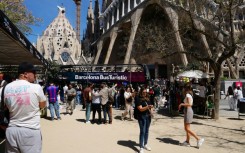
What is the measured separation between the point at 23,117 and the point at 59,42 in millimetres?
80085

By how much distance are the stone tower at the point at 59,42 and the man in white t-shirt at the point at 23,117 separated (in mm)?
72248

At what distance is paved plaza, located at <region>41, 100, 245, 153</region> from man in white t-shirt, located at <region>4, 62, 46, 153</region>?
3505 millimetres

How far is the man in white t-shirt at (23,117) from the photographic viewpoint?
3088 mm

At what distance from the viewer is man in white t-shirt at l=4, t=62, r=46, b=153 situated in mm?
3088

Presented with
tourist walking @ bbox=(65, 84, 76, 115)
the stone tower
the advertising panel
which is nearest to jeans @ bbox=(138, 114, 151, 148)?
tourist walking @ bbox=(65, 84, 76, 115)

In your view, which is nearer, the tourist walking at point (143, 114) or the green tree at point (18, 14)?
the tourist walking at point (143, 114)

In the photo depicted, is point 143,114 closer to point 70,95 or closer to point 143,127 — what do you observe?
point 143,127

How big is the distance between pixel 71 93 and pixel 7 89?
391 inches

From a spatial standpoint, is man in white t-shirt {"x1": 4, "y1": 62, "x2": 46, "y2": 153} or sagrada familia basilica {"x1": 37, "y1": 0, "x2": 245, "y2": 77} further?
sagrada familia basilica {"x1": 37, "y1": 0, "x2": 245, "y2": 77}

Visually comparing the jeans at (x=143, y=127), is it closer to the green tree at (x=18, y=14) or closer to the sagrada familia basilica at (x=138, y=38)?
the green tree at (x=18, y=14)

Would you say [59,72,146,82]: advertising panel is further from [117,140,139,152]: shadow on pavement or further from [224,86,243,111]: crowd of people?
[117,140,139,152]: shadow on pavement

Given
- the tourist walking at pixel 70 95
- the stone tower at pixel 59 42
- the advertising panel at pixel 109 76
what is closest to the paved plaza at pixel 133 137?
the tourist walking at pixel 70 95

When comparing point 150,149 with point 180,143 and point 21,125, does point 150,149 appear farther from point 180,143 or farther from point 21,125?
point 21,125

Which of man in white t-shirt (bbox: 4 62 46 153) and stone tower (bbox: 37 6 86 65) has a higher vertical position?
stone tower (bbox: 37 6 86 65)
